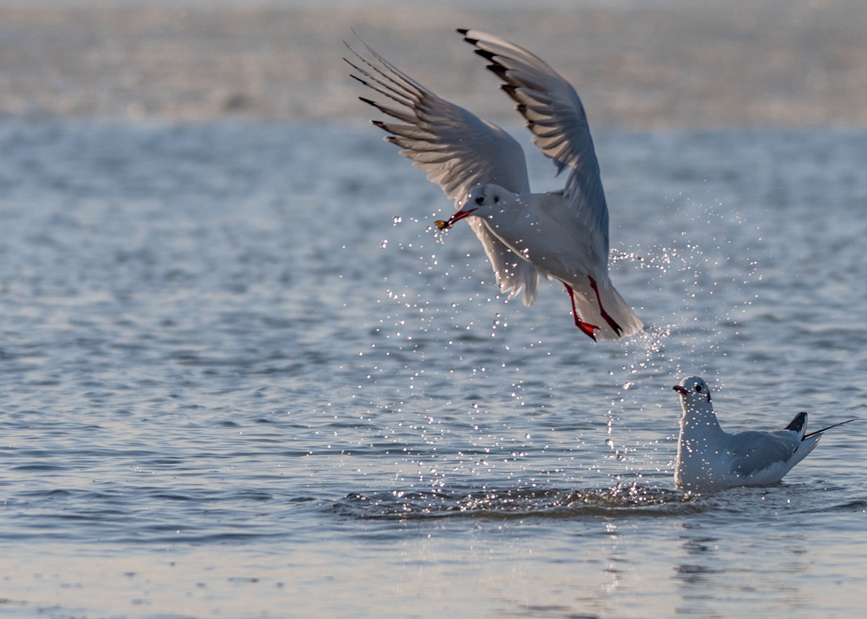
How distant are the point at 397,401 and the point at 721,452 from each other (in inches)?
110

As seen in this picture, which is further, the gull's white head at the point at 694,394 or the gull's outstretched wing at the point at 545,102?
the gull's white head at the point at 694,394

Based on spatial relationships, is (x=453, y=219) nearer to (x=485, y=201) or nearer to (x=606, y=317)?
(x=485, y=201)

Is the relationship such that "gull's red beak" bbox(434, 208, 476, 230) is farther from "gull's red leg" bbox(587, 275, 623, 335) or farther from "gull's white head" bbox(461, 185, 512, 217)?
"gull's red leg" bbox(587, 275, 623, 335)

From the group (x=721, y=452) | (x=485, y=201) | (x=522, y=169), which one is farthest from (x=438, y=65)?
(x=721, y=452)

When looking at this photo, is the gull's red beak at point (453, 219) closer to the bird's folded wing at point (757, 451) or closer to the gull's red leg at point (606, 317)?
the gull's red leg at point (606, 317)

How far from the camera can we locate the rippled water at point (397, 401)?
6652 millimetres

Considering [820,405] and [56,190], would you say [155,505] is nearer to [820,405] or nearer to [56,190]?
[820,405]

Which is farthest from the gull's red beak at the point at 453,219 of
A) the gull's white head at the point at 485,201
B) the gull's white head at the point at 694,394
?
the gull's white head at the point at 694,394

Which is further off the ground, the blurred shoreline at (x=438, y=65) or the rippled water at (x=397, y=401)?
the blurred shoreline at (x=438, y=65)

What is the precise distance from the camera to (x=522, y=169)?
28.9 ft

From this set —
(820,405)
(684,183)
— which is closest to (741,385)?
(820,405)

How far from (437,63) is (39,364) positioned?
21368mm

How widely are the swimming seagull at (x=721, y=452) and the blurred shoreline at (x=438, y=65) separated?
1583cm

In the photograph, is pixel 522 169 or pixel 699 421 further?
pixel 522 169
